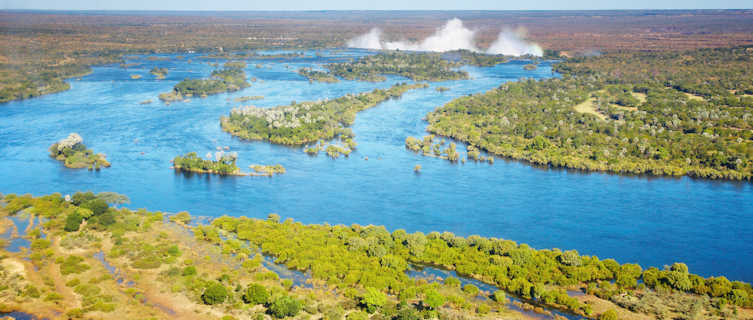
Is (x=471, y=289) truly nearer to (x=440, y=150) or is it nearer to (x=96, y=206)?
(x=96, y=206)

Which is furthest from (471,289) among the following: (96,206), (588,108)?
(588,108)

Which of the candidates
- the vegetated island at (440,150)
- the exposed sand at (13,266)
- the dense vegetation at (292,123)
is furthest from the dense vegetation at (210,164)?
the exposed sand at (13,266)

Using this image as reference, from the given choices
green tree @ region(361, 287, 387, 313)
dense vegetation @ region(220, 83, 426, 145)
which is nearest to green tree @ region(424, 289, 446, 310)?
green tree @ region(361, 287, 387, 313)

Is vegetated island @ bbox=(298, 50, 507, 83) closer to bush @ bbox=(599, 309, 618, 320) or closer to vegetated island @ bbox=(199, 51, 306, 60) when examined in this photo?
vegetated island @ bbox=(199, 51, 306, 60)

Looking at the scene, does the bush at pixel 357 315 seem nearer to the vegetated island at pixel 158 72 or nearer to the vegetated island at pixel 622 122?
the vegetated island at pixel 622 122

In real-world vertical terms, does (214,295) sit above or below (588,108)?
below
